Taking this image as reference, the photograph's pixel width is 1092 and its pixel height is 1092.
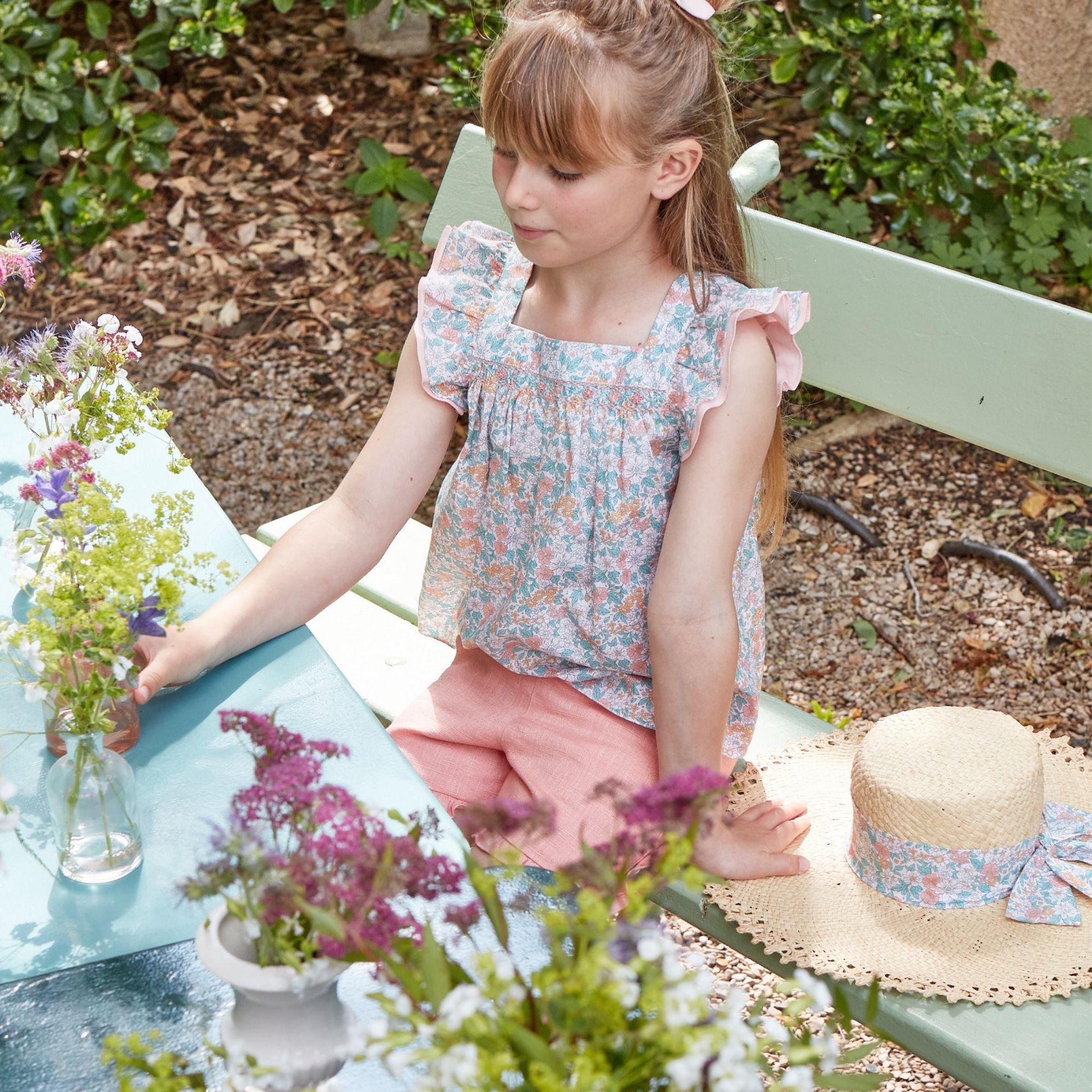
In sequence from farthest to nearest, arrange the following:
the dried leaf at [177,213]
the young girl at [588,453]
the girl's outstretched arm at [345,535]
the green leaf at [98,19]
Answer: the dried leaf at [177,213] → the green leaf at [98,19] → the young girl at [588,453] → the girl's outstretched arm at [345,535]

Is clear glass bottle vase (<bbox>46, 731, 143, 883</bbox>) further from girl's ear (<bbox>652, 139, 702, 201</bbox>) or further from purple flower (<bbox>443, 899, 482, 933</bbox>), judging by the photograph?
girl's ear (<bbox>652, 139, 702, 201</bbox>)

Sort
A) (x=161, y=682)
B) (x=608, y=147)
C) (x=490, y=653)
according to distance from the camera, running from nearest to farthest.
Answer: (x=161, y=682) → (x=608, y=147) → (x=490, y=653)

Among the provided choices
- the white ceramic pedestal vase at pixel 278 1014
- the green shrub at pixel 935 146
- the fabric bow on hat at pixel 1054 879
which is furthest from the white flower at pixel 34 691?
the green shrub at pixel 935 146

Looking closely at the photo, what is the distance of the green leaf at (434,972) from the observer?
2.80 ft

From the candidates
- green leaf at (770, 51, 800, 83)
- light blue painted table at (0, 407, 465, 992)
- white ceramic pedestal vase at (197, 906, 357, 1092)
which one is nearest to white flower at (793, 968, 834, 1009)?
white ceramic pedestal vase at (197, 906, 357, 1092)

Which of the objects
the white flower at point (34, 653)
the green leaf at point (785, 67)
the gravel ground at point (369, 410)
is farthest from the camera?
the green leaf at point (785, 67)

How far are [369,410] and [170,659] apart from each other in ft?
8.29

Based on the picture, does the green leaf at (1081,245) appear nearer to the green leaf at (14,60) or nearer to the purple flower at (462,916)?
the green leaf at (14,60)

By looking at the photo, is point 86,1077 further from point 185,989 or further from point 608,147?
point 608,147

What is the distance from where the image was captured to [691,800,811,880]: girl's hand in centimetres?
187

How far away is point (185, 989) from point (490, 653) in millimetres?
932

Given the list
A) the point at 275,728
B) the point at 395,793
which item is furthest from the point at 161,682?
the point at 275,728

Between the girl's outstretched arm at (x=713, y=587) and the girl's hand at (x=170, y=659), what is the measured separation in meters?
0.62

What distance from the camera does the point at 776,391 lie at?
1.95m
